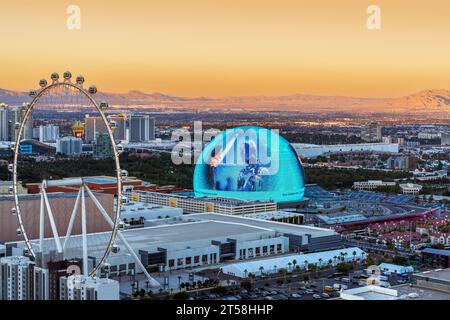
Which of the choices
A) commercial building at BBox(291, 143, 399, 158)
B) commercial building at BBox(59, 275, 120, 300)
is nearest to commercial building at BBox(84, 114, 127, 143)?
commercial building at BBox(291, 143, 399, 158)

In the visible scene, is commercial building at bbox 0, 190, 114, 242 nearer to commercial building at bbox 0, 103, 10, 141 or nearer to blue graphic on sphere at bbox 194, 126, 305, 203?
blue graphic on sphere at bbox 194, 126, 305, 203

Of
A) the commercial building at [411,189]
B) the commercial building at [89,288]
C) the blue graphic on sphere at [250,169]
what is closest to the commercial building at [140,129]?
the commercial building at [411,189]

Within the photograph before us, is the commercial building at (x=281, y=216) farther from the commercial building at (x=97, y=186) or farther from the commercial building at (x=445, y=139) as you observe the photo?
the commercial building at (x=445, y=139)

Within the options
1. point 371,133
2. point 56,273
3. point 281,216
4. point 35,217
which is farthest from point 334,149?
point 56,273

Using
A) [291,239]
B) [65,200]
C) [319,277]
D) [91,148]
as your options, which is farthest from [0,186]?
[91,148]
